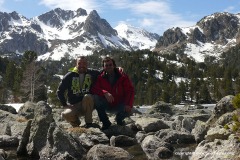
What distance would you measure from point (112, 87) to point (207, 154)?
5297 mm

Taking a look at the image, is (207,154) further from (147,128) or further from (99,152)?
(147,128)

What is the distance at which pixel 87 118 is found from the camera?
44.7ft

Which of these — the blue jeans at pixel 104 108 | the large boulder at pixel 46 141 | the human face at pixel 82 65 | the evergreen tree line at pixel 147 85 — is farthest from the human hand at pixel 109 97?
the evergreen tree line at pixel 147 85

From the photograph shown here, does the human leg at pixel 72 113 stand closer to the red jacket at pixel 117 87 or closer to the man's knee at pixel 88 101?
the man's knee at pixel 88 101

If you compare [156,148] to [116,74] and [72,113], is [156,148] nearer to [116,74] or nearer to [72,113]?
[116,74]

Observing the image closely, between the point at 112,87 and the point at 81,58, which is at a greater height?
the point at 81,58

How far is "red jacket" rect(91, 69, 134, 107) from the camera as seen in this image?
13.1m

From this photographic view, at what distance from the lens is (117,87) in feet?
43.2

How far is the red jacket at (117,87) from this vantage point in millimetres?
13070

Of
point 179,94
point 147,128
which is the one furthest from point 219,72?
point 147,128

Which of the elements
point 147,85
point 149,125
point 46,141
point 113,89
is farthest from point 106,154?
point 147,85

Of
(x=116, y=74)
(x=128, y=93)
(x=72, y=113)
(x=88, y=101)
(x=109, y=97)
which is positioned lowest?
(x=72, y=113)

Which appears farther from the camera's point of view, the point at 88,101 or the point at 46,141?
the point at 88,101

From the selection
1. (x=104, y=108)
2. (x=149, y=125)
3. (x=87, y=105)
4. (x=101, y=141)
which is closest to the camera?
(x=101, y=141)
